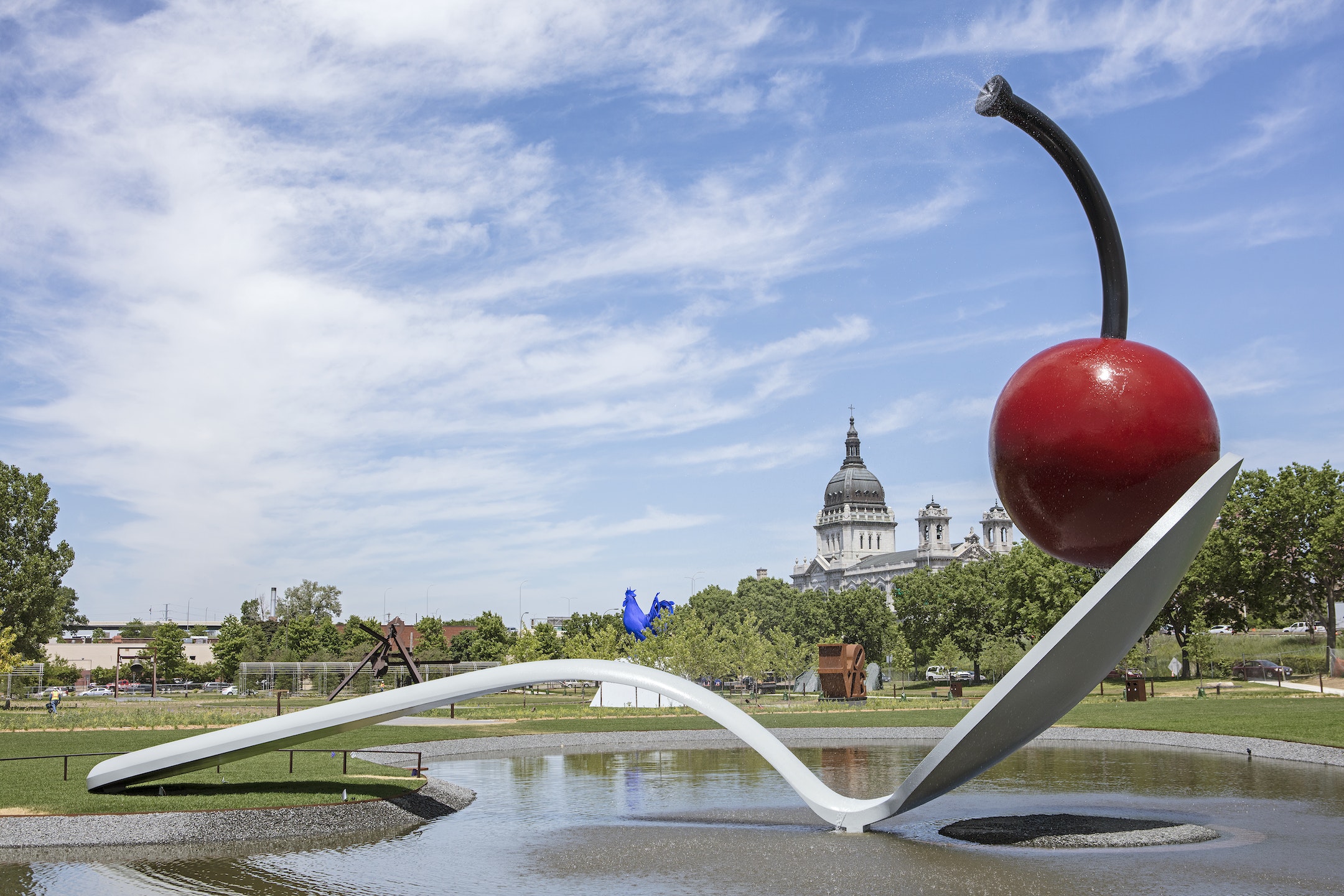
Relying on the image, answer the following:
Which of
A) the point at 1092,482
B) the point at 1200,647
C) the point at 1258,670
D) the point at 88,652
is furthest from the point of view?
the point at 88,652

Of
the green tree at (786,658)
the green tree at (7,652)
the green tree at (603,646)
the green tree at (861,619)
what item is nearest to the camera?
the green tree at (7,652)

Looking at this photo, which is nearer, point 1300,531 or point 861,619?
point 1300,531

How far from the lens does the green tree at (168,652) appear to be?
8600cm

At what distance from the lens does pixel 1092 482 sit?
11305 millimetres

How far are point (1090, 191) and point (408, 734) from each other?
24.6m

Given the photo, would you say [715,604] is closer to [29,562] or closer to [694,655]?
[694,655]

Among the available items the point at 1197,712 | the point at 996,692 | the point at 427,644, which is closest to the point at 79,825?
the point at 996,692

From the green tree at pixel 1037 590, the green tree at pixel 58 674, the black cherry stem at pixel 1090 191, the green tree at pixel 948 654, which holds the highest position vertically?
the black cherry stem at pixel 1090 191

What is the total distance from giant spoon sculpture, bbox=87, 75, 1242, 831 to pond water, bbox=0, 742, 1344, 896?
1466 mm

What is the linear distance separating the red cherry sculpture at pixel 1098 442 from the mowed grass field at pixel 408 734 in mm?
10659

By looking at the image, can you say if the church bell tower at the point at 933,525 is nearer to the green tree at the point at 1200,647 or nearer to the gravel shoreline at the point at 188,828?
the green tree at the point at 1200,647

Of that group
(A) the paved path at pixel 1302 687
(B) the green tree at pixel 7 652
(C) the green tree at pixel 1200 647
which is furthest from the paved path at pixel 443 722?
(C) the green tree at pixel 1200 647

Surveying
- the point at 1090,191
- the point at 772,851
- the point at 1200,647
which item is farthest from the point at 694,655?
the point at 1090,191

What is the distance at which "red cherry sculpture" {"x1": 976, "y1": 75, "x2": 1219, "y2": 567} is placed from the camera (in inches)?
438
